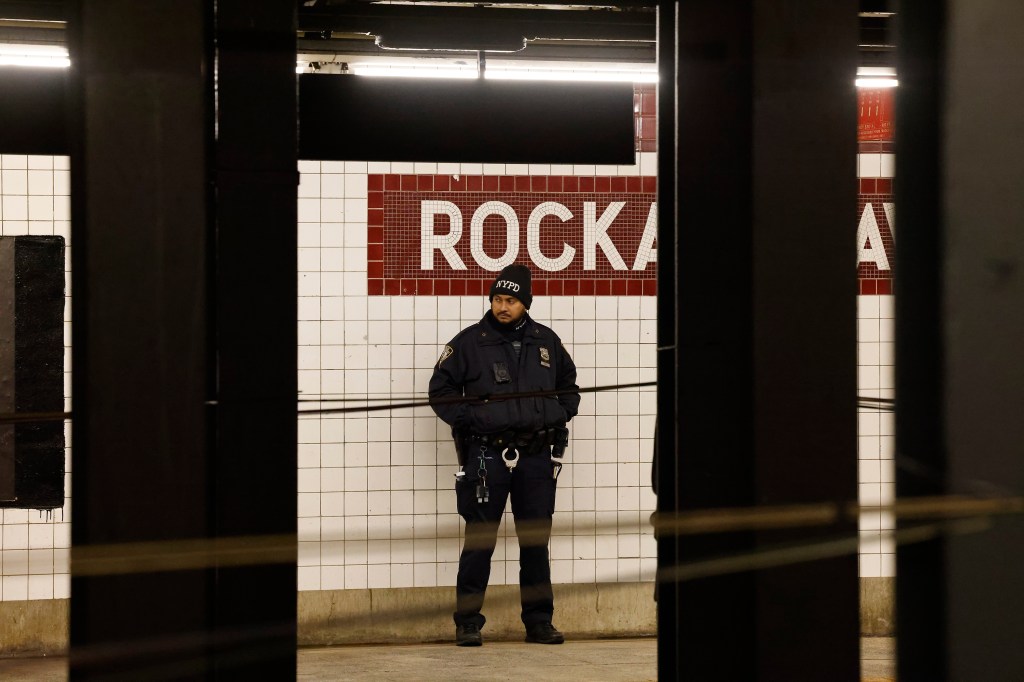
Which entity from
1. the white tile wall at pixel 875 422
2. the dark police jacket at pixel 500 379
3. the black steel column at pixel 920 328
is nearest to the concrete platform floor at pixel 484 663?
the white tile wall at pixel 875 422

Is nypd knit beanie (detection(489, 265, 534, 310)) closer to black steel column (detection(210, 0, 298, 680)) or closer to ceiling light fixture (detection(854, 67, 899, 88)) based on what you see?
ceiling light fixture (detection(854, 67, 899, 88))

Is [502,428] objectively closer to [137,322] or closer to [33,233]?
[33,233]

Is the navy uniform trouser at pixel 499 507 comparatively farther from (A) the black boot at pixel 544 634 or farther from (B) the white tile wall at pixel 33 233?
(B) the white tile wall at pixel 33 233

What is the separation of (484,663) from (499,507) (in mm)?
862

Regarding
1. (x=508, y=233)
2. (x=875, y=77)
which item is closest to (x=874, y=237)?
(x=875, y=77)

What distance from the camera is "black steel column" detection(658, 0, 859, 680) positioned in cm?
302

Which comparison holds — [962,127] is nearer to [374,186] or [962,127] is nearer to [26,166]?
[374,186]

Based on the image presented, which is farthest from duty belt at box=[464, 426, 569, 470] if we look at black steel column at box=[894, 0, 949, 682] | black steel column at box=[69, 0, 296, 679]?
black steel column at box=[894, 0, 949, 682]

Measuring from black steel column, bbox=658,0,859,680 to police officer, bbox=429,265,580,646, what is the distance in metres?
3.44

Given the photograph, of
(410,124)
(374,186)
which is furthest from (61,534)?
(410,124)

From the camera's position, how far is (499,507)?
21.7ft

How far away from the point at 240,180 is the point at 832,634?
77.3 inches

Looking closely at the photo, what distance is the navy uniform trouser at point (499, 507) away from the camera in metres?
6.54

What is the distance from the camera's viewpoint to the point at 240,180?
3.01 meters
